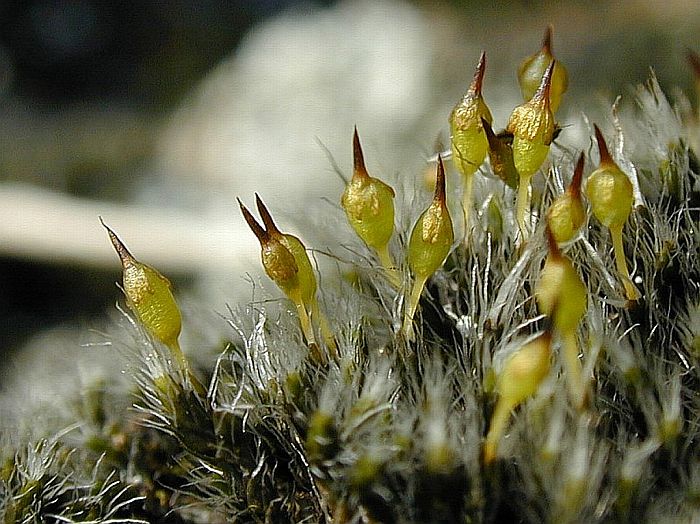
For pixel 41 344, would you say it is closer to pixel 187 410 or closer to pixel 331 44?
pixel 331 44

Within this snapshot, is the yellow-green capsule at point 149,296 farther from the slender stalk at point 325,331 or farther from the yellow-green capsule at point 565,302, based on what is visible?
the yellow-green capsule at point 565,302

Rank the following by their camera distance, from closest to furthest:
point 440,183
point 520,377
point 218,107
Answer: point 520,377 < point 440,183 < point 218,107

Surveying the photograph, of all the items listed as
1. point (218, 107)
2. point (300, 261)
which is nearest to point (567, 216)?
point (300, 261)

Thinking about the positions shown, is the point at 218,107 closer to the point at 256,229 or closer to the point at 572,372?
the point at 256,229

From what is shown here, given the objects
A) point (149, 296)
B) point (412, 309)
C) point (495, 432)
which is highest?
point (149, 296)

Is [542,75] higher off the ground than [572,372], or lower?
higher

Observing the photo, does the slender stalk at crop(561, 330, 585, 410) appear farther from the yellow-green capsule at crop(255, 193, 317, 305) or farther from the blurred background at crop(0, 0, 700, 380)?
the blurred background at crop(0, 0, 700, 380)

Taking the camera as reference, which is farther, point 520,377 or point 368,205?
point 368,205
